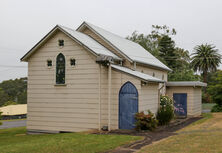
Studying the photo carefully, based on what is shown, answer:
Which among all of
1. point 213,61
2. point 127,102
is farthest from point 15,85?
point 127,102

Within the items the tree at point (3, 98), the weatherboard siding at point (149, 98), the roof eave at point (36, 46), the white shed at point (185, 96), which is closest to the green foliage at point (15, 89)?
the tree at point (3, 98)

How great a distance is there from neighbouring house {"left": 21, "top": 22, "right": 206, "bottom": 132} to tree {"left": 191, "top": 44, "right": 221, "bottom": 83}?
42361mm

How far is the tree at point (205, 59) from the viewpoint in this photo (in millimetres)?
60969

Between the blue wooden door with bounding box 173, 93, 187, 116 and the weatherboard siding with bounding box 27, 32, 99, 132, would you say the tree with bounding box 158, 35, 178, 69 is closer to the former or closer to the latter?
the blue wooden door with bounding box 173, 93, 187, 116

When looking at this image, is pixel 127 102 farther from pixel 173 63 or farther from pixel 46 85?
pixel 173 63

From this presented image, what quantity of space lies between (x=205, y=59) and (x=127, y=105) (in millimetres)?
47821

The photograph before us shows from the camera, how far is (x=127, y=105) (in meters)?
18.6

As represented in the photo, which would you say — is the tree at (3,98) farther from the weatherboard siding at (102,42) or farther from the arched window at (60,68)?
the arched window at (60,68)

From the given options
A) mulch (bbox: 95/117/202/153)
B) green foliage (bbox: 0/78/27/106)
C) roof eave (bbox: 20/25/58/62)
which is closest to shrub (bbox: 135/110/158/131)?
mulch (bbox: 95/117/202/153)

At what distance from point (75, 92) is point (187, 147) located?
395 inches

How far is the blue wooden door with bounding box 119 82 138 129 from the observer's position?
18.3 metres

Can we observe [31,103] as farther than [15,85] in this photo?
No

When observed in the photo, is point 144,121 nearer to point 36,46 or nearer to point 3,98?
point 36,46

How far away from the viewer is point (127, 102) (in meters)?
18.6
